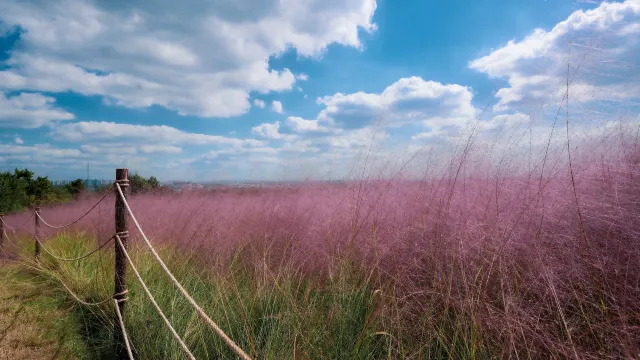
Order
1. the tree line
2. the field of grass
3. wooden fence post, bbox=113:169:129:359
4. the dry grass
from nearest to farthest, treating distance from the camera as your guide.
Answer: the field of grass, wooden fence post, bbox=113:169:129:359, the dry grass, the tree line

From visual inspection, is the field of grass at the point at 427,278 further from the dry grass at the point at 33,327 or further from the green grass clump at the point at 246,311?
the dry grass at the point at 33,327

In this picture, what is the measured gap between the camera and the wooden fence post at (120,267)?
9.93 feet

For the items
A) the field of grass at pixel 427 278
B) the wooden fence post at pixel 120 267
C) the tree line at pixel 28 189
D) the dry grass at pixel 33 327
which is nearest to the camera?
the field of grass at pixel 427 278

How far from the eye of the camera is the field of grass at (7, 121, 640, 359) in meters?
1.74

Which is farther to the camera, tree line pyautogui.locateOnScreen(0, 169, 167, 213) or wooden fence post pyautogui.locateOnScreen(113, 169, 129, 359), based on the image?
tree line pyautogui.locateOnScreen(0, 169, 167, 213)

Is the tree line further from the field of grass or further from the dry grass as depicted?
the field of grass

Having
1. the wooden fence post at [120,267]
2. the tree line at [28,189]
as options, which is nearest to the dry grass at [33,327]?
the wooden fence post at [120,267]

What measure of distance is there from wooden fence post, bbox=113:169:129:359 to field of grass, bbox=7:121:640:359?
0.10 m

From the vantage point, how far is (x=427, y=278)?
231 cm

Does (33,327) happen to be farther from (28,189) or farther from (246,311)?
(28,189)

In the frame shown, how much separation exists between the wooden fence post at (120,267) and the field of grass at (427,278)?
0.10 m

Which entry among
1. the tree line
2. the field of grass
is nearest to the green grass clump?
the field of grass

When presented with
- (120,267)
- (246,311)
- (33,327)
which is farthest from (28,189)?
(246,311)

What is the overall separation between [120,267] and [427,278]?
8.45 ft
